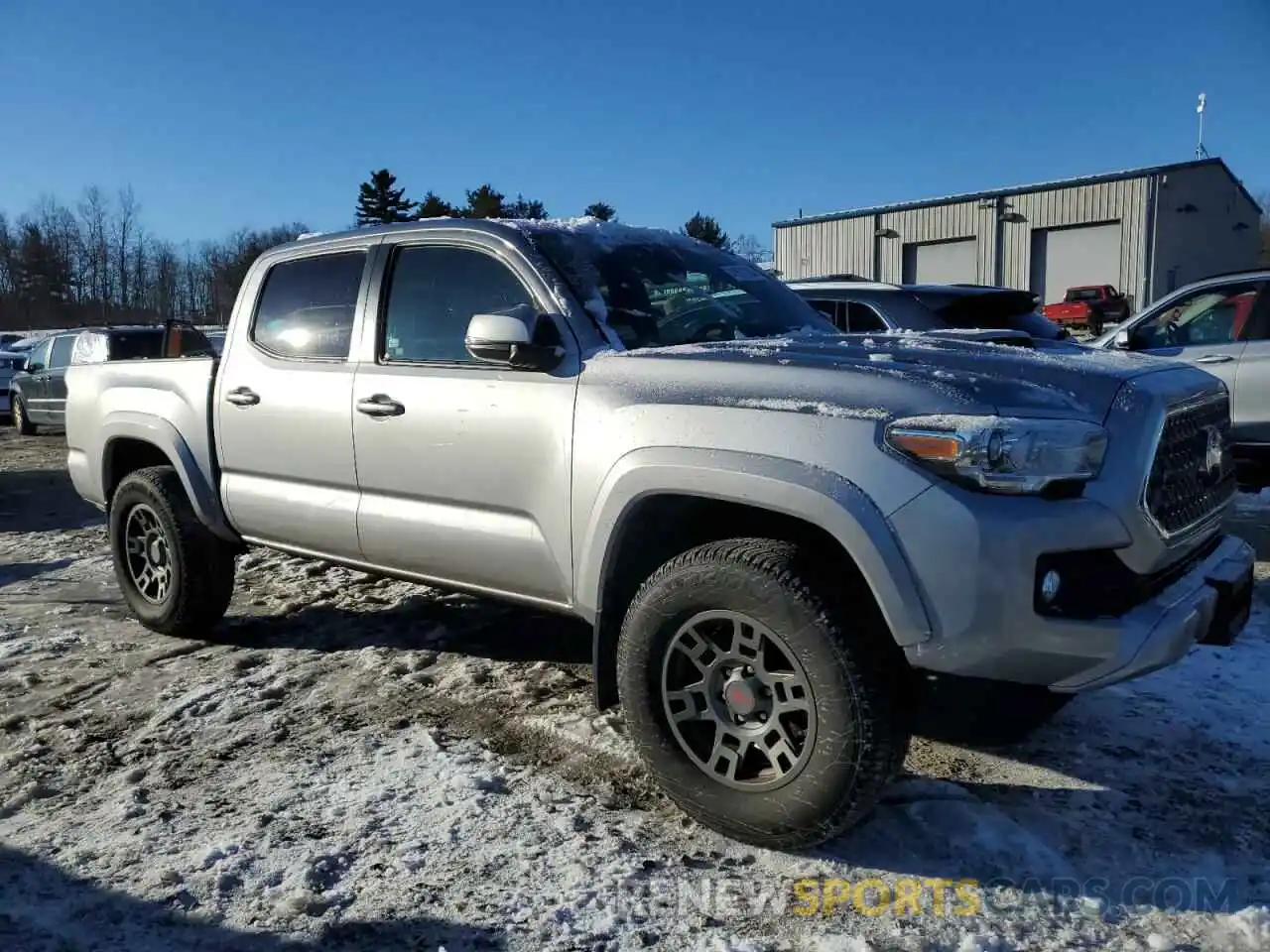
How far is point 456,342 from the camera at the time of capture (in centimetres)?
385

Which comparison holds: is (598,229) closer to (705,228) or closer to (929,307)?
(929,307)

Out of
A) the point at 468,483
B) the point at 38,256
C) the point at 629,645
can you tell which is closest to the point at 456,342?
the point at 468,483

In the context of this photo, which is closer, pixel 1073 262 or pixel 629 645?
pixel 629 645

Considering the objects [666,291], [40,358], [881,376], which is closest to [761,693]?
[881,376]

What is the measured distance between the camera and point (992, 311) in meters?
8.10

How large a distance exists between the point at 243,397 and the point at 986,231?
106ft

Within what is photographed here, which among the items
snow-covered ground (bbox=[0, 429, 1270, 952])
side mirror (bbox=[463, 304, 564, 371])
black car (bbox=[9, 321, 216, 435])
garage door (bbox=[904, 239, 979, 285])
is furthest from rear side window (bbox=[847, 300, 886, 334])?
garage door (bbox=[904, 239, 979, 285])

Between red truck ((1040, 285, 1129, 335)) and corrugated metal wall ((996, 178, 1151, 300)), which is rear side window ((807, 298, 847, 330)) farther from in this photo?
corrugated metal wall ((996, 178, 1151, 300))

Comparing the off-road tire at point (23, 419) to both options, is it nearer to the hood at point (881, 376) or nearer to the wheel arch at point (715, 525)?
the wheel arch at point (715, 525)

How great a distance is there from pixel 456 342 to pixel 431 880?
76.0 inches

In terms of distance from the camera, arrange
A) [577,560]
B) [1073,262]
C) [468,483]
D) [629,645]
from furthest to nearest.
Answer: [1073,262], [468,483], [577,560], [629,645]

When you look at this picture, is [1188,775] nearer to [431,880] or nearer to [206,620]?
[431,880]

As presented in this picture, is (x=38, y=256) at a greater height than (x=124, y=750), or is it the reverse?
(x=38, y=256)

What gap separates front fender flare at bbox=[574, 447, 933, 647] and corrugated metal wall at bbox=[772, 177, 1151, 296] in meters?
31.8
